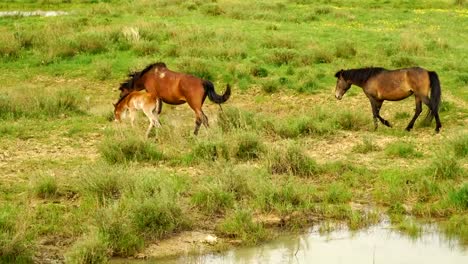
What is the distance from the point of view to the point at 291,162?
437 inches

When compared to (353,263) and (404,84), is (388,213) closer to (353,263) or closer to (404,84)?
(353,263)

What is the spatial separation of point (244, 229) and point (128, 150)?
349 cm

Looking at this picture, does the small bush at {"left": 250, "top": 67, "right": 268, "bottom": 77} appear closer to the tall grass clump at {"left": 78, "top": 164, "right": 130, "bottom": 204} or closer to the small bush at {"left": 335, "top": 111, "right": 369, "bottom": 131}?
the small bush at {"left": 335, "top": 111, "right": 369, "bottom": 131}

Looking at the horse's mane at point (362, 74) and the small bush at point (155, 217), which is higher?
the horse's mane at point (362, 74)

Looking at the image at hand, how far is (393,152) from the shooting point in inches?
480

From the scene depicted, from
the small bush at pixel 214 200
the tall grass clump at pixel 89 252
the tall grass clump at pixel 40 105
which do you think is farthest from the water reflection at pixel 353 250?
the tall grass clump at pixel 40 105

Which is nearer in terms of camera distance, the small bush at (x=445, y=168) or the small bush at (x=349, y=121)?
the small bush at (x=445, y=168)

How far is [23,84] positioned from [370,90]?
8.76 m

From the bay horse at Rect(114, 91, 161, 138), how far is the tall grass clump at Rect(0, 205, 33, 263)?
199 inches

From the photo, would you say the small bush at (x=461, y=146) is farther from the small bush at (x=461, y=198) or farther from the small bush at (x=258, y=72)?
the small bush at (x=258, y=72)

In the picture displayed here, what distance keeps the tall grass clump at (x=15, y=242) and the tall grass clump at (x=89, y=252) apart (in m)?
0.46

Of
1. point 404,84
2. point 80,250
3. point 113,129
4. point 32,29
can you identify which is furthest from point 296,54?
point 80,250

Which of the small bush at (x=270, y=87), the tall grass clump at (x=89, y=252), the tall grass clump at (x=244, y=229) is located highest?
the tall grass clump at (x=89, y=252)

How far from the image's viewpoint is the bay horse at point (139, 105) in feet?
43.8
